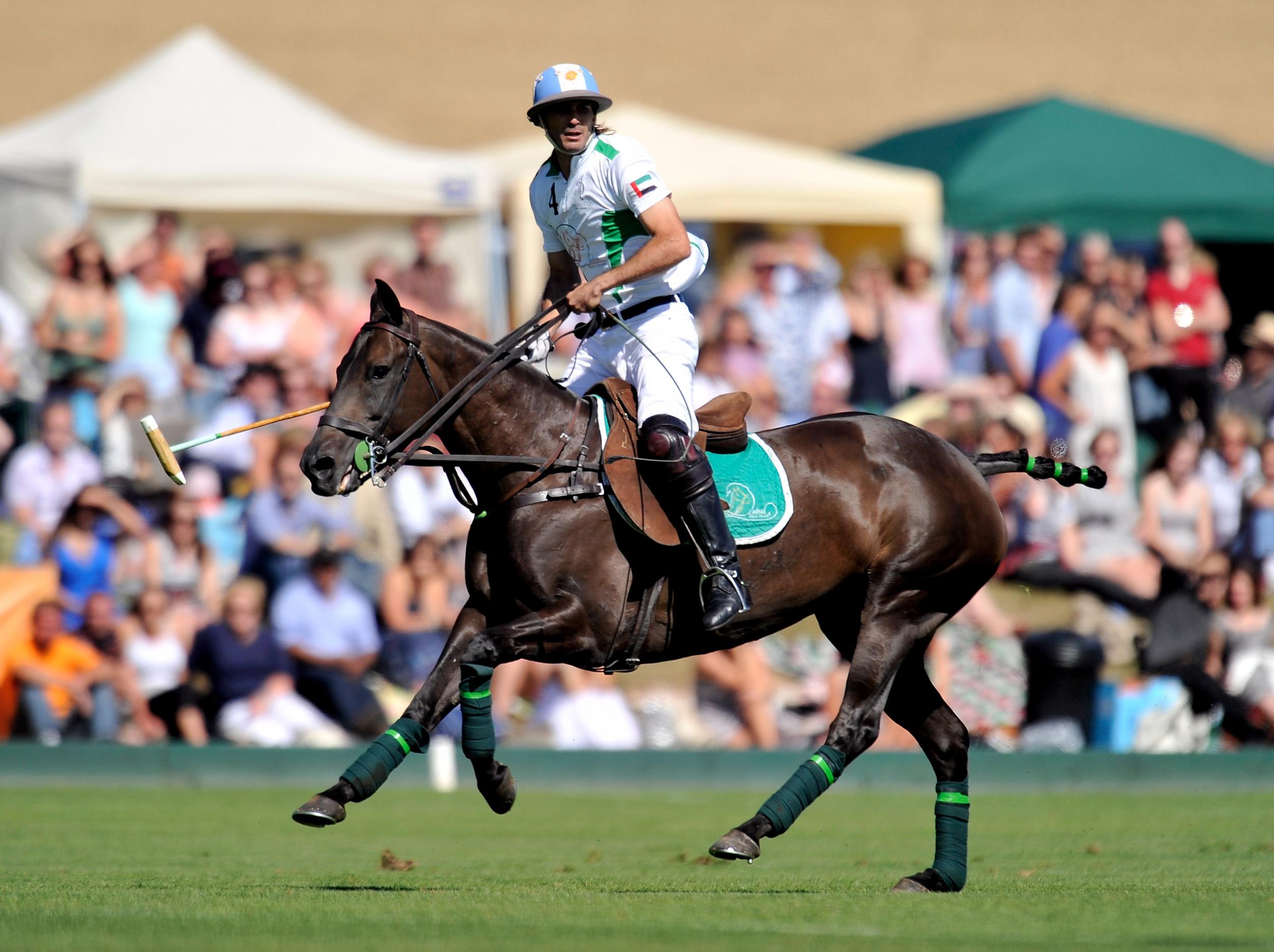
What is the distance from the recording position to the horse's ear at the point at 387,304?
736 centimetres

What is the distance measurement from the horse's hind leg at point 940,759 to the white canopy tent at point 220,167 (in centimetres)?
791

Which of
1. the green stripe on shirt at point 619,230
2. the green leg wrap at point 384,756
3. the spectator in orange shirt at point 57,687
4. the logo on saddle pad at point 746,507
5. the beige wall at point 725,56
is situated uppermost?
the beige wall at point 725,56

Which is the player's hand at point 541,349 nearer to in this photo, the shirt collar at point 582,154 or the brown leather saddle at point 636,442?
the brown leather saddle at point 636,442

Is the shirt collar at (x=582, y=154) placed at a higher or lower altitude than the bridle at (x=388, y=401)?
higher

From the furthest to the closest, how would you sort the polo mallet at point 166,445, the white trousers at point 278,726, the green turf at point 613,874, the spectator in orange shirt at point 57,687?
1. the white trousers at point 278,726
2. the spectator in orange shirt at point 57,687
3. the polo mallet at point 166,445
4. the green turf at point 613,874

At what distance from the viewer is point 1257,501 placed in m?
14.6

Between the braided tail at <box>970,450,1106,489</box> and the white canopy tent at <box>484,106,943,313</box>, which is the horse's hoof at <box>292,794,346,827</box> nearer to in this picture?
the braided tail at <box>970,450,1106,489</box>

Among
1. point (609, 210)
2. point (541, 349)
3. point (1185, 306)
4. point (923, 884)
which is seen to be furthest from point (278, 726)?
point (1185, 306)

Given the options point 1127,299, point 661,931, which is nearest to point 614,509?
point 661,931

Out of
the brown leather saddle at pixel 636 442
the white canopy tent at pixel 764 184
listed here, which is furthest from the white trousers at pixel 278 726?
the brown leather saddle at pixel 636 442

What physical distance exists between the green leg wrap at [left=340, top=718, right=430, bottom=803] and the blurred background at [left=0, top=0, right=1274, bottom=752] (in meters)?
3.81

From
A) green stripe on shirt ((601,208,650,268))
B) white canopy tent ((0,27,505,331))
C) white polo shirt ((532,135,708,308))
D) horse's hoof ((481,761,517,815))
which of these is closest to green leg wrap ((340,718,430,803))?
horse's hoof ((481,761,517,815))

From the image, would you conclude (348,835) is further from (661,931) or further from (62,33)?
(62,33)

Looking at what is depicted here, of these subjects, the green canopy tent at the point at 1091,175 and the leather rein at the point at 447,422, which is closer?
the leather rein at the point at 447,422
